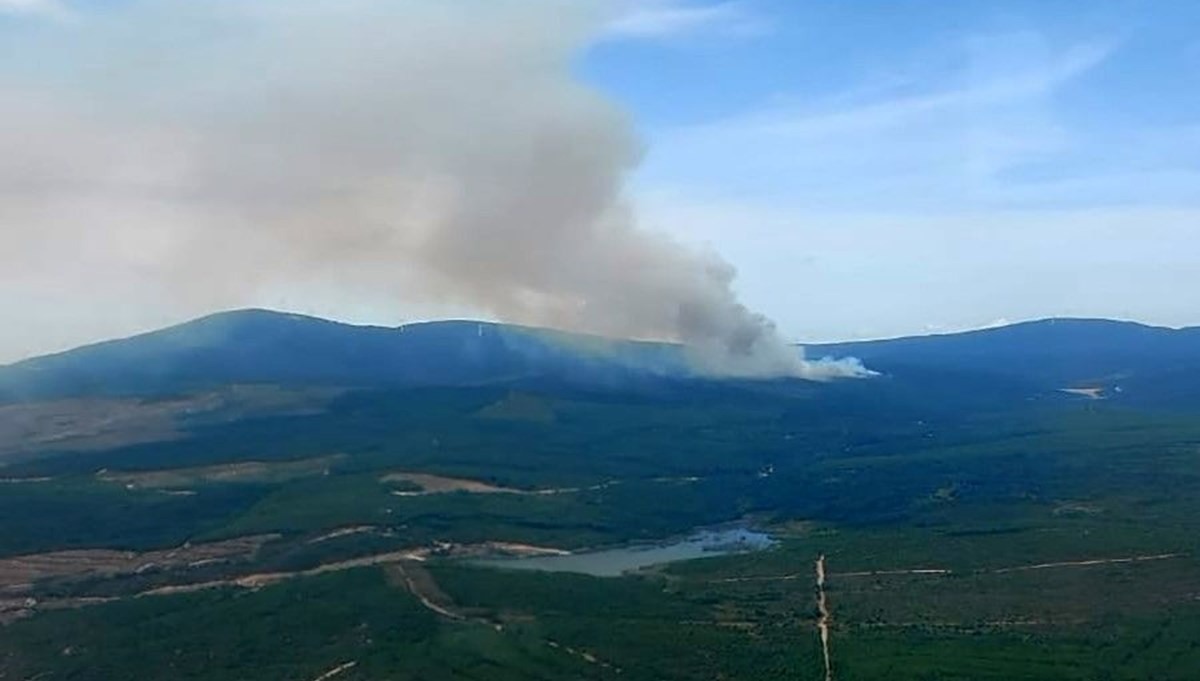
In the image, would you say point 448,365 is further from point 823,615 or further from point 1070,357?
point 823,615

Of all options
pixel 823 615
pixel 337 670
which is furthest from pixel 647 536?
pixel 337 670

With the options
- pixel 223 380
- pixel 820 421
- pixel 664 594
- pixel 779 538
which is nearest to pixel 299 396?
pixel 223 380

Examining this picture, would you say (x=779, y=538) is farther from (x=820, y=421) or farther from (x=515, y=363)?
(x=515, y=363)

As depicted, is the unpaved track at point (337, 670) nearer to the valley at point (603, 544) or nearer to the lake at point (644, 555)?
the valley at point (603, 544)

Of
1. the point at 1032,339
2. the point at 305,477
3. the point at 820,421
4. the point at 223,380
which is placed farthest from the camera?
the point at 1032,339

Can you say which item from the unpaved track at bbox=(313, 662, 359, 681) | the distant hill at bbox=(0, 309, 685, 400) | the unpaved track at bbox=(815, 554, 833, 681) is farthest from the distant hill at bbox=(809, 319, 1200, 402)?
the unpaved track at bbox=(313, 662, 359, 681)

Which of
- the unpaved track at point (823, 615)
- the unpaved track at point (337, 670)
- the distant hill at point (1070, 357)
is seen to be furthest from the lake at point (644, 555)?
the distant hill at point (1070, 357)

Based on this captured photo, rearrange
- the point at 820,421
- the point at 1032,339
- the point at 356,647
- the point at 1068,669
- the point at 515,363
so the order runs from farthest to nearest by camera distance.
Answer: the point at 1032,339
the point at 515,363
the point at 820,421
the point at 356,647
the point at 1068,669
